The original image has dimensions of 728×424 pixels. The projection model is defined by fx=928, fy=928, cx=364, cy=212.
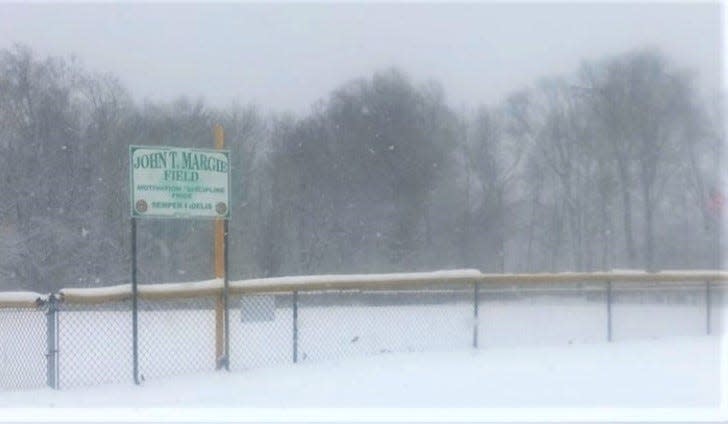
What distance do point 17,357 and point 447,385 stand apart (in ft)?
16.1

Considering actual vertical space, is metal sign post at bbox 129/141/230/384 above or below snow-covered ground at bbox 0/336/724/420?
above

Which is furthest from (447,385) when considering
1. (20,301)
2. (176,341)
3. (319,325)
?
(319,325)

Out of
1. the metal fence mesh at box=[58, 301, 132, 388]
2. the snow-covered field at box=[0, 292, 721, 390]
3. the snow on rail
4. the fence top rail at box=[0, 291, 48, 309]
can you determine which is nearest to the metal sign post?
the snow on rail

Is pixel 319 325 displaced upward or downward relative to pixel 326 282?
downward

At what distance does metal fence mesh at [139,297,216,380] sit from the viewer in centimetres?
1073

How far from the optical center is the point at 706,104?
2706 centimetres

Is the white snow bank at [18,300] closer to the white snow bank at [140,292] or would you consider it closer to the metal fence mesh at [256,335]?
the white snow bank at [140,292]

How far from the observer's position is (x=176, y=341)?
1285 centimetres

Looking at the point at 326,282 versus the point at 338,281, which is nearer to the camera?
the point at 326,282

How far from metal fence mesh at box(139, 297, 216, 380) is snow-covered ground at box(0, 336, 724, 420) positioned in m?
0.75

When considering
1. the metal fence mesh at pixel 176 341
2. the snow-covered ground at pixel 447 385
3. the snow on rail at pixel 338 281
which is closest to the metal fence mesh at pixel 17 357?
the snow-covered ground at pixel 447 385

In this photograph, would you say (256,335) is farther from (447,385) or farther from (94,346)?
(447,385)

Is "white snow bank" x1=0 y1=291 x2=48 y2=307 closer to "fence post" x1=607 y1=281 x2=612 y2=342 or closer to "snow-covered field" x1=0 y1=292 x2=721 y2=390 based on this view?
"snow-covered field" x1=0 y1=292 x2=721 y2=390

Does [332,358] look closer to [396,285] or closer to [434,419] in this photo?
[396,285]
